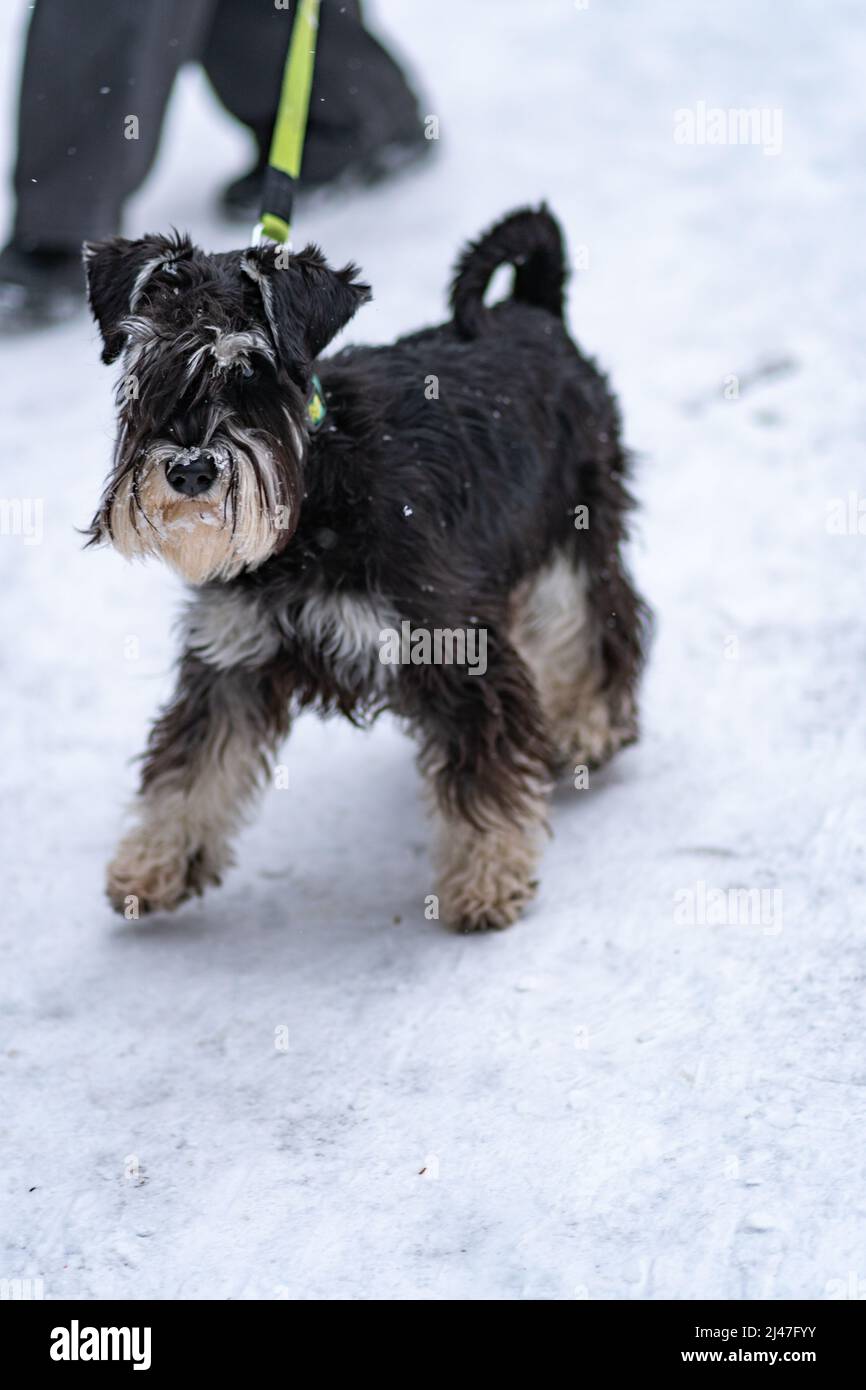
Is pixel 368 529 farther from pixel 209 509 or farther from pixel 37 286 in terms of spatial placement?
pixel 37 286

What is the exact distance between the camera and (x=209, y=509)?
128 inches

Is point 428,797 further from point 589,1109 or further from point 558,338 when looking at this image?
point 558,338

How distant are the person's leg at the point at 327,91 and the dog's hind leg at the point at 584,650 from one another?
3.75 metres

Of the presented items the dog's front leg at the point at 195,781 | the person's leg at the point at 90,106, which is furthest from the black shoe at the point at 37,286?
the dog's front leg at the point at 195,781

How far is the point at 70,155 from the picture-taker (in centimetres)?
679

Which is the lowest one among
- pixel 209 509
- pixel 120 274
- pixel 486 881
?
pixel 486 881

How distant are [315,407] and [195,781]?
3.76 ft

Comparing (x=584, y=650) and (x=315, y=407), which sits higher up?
(x=315, y=407)

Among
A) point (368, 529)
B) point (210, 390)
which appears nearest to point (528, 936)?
point (368, 529)

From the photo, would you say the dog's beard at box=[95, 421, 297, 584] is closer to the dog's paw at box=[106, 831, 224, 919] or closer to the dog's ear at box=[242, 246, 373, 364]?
the dog's ear at box=[242, 246, 373, 364]

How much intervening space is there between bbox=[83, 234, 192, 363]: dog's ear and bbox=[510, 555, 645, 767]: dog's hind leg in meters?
1.60

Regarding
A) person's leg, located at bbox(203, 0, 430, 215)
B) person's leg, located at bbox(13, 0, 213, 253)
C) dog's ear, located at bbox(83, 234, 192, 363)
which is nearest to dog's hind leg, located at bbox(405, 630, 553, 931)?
dog's ear, located at bbox(83, 234, 192, 363)
